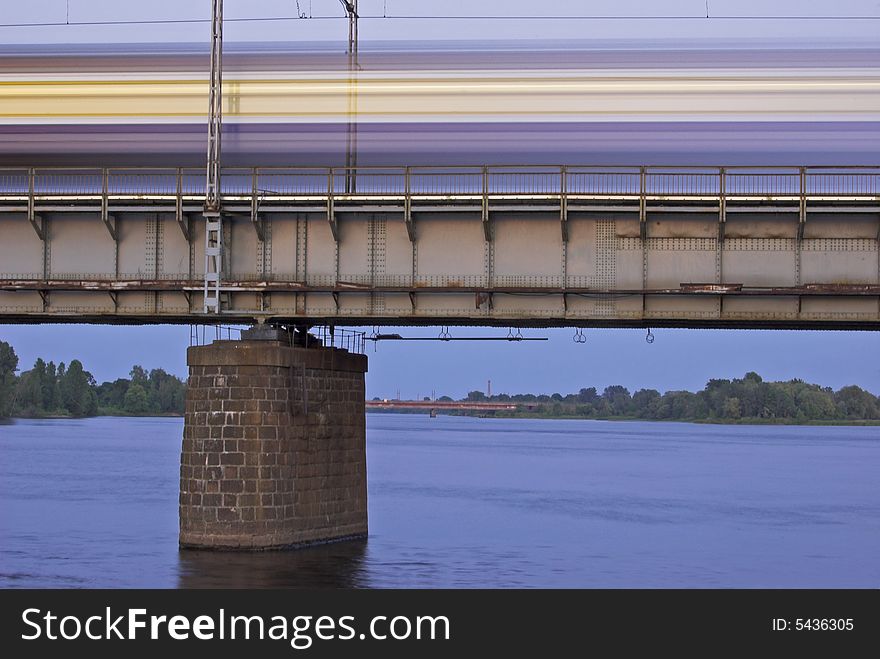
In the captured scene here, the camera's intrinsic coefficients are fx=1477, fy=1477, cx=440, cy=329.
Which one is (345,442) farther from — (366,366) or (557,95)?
(557,95)

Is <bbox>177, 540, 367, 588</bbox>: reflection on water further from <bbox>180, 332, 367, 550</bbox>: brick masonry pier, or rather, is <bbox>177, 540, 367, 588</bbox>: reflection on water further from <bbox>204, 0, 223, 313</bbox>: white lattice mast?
<bbox>204, 0, 223, 313</bbox>: white lattice mast

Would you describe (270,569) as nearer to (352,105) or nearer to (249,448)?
(249,448)

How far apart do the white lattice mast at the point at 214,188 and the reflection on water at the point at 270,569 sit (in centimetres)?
667

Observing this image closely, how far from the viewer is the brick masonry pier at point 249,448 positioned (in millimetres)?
39250

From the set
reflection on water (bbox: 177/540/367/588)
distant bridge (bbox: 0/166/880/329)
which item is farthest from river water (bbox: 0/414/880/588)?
distant bridge (bbox: 0/166/880/329)

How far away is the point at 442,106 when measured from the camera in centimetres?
4175

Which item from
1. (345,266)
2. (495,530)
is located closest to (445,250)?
(345,266)

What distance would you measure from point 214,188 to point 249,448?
7060 mm

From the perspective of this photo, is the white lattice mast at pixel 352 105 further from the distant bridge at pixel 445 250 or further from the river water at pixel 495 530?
the river water at pixel 495 530

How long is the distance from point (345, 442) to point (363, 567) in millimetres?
4243

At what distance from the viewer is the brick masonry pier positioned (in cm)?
3925

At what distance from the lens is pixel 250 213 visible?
132 ft
